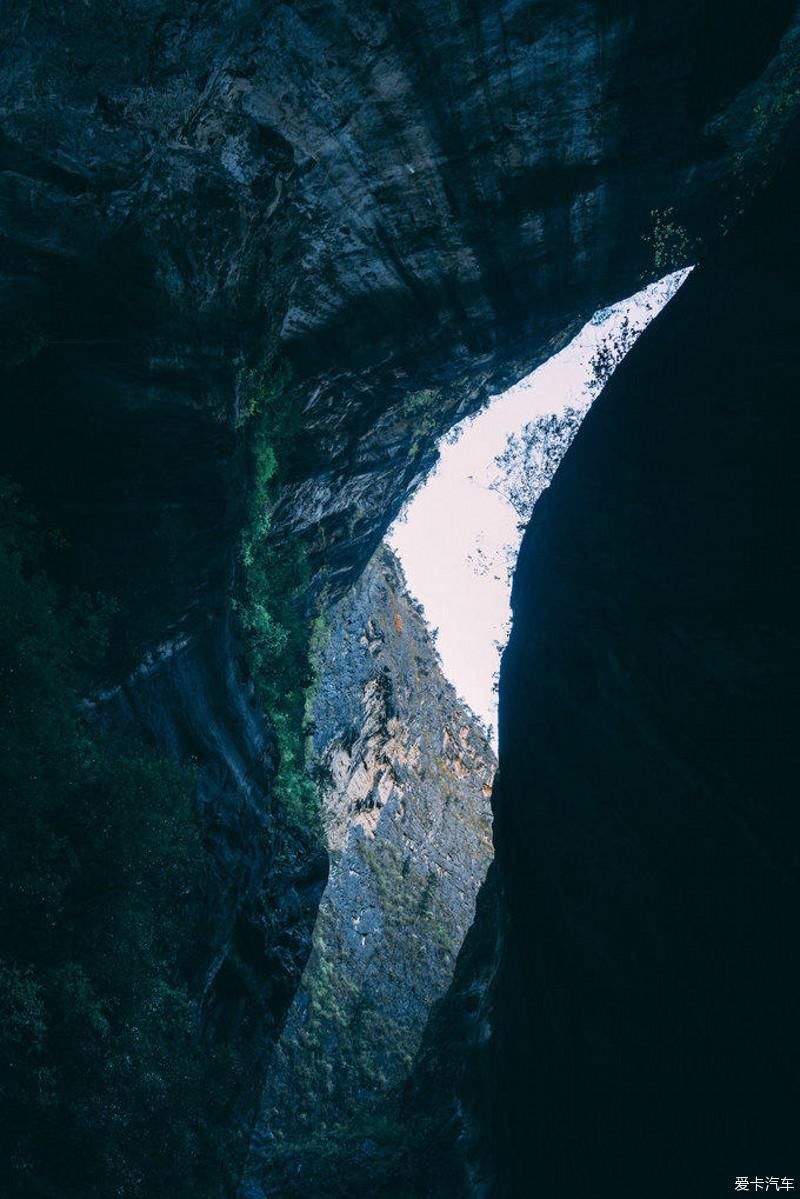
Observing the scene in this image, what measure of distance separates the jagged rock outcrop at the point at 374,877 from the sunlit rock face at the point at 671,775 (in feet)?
32.7

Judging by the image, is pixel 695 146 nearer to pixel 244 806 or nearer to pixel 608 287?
pixel 608 287

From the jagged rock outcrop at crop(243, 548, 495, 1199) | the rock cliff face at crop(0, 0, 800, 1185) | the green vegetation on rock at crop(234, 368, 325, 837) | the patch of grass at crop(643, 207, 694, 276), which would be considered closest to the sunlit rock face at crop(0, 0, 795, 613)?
the rock cliff face at crop(0, 0, 800, 1185)

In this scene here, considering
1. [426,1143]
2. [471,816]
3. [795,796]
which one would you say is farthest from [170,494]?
[471,816]

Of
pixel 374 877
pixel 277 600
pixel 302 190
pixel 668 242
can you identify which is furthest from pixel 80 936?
pixel 374 877

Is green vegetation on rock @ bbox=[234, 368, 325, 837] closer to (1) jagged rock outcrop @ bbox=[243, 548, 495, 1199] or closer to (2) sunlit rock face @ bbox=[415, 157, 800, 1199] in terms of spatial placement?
(1) jagged rock outcrop @ bbox=[243, 548, 495, 1199]

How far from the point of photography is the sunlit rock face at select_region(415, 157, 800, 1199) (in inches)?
273

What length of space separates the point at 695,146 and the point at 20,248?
416 inches

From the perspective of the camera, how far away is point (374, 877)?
1150 inches

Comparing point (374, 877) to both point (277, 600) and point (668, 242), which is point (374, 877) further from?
point (668, 242)

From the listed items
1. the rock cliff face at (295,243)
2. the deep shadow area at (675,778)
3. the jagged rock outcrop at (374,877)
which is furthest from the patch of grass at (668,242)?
the jagged rock outcrop at (374,877)

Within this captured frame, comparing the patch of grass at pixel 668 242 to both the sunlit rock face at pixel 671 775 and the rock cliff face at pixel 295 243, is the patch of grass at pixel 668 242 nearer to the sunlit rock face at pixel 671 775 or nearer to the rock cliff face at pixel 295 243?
the rock cliff face at pixel 295 243

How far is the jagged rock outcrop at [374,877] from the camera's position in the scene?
20.9m

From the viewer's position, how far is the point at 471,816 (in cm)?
3775

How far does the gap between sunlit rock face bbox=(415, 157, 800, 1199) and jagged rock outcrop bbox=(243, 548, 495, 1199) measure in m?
9.98
